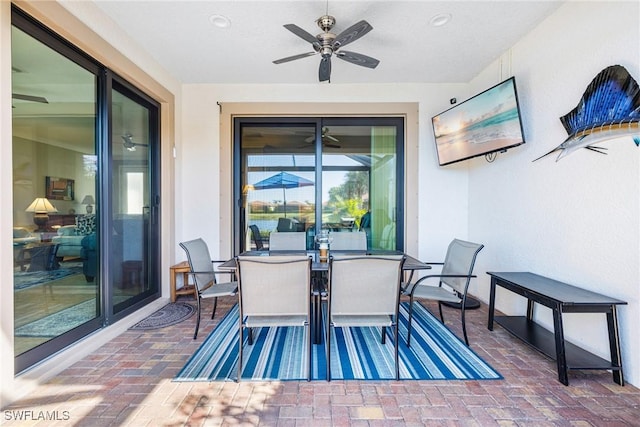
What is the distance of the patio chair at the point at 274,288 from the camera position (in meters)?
1.93

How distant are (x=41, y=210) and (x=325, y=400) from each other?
8.05 feet

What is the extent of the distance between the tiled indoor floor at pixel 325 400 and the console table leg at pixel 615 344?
0.22 feet

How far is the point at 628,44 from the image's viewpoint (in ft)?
6.39

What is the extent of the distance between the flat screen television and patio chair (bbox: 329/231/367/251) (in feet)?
5.16

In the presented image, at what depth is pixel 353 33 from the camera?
2201mm

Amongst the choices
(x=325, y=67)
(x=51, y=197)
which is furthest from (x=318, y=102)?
(x=51, y=197)

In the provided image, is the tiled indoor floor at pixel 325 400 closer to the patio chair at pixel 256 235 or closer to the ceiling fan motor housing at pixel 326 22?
the patio chair at pixel 256 235

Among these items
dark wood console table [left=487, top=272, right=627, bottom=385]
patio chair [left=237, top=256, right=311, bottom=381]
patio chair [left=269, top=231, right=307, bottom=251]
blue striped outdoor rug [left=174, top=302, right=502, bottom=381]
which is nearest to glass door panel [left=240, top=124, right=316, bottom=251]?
patio chair [left=269, top=231, right=307, bottom=251]

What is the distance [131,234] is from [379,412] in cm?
305

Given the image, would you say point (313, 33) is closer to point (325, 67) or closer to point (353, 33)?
point (325, 67)

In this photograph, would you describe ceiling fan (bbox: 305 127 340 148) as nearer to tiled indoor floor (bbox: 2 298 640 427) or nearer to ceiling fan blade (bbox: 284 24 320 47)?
ceiling fan blade (bbox: 284 24 320 47)

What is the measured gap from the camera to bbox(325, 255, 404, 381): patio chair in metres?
1.95

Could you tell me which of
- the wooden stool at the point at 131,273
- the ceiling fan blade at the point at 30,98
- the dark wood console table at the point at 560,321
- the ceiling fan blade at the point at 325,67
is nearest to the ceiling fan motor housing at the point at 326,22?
the ceiling fan blade at the point at 325,67

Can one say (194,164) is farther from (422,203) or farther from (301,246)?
(422,203)
